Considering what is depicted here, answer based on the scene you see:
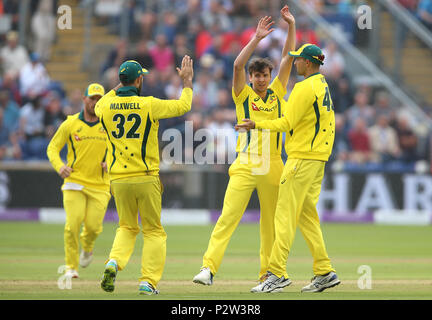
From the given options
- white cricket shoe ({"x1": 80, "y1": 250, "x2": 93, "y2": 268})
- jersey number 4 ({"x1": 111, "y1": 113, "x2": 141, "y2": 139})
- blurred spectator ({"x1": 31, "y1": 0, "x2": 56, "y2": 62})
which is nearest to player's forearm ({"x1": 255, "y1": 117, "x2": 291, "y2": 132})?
jersey number 4 ({"x1": 111, "y1": 113, "x2": 141, "y2": 139})

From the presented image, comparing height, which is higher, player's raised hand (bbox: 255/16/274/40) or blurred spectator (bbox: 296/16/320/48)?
blurred spectator (bbox: 296/16/320/48)

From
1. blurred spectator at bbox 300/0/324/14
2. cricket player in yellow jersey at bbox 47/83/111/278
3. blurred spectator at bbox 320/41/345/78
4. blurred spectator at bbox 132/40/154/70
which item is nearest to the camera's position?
cricket player in yellow jersey at bbox 47/83/111/278

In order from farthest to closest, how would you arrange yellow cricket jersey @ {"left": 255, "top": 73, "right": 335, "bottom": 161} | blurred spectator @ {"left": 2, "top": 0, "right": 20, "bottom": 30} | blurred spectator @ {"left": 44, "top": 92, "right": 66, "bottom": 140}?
blurred spectator @ {"left": 2, "top": 0, "right": 20, "bottom": 30}, blurred spectator @ {"left": 44, "top": 92, "right": 66, "bottom": 140}, yellow cricket jersey @ {"left": 255, "top": 73, "right": 335, "bottom": 161}

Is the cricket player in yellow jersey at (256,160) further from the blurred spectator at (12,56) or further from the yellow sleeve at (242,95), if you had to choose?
the blurred spectator at (12,56)

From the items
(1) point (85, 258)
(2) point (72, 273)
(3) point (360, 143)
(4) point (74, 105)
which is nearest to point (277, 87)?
(2) point (72, 273)

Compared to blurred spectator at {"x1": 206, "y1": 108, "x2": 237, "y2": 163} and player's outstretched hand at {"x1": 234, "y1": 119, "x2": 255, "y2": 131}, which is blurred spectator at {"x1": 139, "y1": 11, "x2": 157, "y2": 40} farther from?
player's outstretched hand at {"x1": 234, "y1": 119, "x2": 255, "y2": 131}

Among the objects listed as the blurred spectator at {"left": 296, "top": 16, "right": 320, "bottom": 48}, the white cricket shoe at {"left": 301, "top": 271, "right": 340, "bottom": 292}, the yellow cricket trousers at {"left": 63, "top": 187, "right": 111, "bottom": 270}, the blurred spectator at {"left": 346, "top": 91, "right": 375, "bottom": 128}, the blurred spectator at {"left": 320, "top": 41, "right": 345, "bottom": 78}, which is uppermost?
the blurred spectator at {"left": 296, "top": 16, "right": 320, "bottom": 48}

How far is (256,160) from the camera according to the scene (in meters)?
10.6

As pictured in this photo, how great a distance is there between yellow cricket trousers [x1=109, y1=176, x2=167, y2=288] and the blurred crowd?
11.0 m

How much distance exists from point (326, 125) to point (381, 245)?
23.7 ft

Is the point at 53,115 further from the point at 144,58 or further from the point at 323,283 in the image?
the point at 323,283

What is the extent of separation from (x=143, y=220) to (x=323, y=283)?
216 centimetres

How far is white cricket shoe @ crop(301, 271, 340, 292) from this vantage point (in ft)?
33.3

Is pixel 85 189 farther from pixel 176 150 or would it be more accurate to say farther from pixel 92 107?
pixel 176 150
